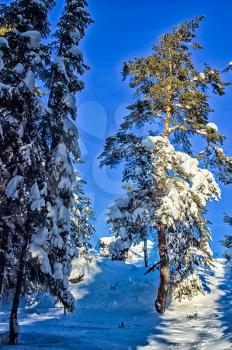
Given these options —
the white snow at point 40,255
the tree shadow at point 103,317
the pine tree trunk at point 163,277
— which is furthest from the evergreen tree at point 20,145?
the pine tree trunk at point 163,277

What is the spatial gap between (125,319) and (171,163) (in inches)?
316

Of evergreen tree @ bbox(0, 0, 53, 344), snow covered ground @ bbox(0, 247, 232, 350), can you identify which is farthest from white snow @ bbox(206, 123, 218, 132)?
evergreen tree @ bbox(0, 0, 53, 344)

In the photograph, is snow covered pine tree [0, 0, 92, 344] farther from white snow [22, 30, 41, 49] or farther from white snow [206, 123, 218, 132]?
white snow [206, 123, 218, 132]

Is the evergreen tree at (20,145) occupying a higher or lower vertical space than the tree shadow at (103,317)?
higher

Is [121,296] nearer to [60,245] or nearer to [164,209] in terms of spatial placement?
[164,209]

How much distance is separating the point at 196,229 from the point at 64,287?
8452 mm

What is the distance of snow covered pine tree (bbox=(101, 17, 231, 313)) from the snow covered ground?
1754mm

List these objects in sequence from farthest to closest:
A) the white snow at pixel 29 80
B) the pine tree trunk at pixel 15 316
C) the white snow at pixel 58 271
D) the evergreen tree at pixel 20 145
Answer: the white snow at pixel 58 271
the white snow at pixel 29 80
the pine tree trunk at pixel 15 316
the evergreen tree at pixel 20 145

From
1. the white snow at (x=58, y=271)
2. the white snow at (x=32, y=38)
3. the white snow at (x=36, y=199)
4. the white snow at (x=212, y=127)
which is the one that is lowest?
the white snow at (x=58, y=271)

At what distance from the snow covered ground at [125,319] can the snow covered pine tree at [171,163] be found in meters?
1.75

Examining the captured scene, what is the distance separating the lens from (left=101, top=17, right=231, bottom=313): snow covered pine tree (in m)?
19.4

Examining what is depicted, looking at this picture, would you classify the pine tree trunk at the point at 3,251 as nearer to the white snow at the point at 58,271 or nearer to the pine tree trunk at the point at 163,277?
the white snow at the point at 58,271

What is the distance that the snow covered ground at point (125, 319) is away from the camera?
1305 cm

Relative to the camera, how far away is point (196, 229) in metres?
20.5
